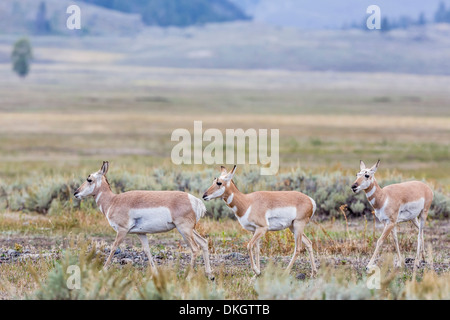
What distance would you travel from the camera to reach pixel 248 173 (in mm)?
19141

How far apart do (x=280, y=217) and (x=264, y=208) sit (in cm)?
26

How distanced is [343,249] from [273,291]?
4.86m

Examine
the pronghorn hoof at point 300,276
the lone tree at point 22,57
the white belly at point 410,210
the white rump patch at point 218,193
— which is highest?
the lone tree at point 22,57

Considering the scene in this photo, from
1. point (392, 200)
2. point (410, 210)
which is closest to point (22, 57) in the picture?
point (410, 210)

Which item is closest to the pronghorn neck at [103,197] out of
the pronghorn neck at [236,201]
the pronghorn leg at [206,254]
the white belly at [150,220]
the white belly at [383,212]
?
the white belly at [150,220]

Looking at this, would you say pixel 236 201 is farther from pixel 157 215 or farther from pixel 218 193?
pixel 157 215

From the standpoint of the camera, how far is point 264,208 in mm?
10258

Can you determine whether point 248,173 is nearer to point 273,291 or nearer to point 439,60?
point 273,291

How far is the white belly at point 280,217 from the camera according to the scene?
1028cm

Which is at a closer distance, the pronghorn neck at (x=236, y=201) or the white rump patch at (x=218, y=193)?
the white rump patch at (x=218, y=193)

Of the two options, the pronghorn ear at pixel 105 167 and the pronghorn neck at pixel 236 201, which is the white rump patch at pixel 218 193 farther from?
the pronghorn ear at pixel 105 167

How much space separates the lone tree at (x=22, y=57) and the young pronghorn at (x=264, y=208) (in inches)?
6281

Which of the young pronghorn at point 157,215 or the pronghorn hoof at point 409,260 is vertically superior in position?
the young pronghorn at point 157,215
